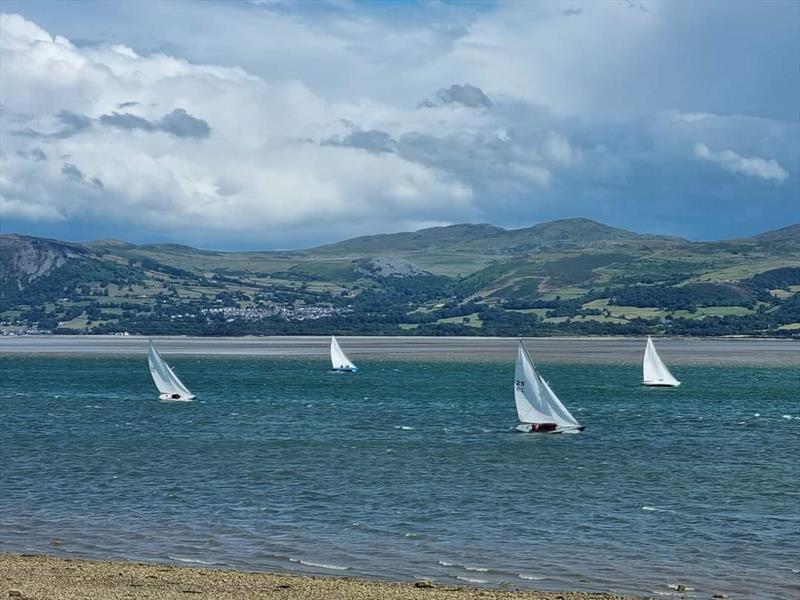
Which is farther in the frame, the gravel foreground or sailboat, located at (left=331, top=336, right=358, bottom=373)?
sailboat, located at (left=331, top=336, right=358, bottom=373)

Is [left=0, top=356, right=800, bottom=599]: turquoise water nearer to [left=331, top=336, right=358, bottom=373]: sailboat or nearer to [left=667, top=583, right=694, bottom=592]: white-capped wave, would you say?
[left=667, top=583, right=694, bottom=592]: white-capped wave

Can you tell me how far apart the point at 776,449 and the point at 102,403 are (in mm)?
59297

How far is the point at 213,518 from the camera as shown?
129 ft

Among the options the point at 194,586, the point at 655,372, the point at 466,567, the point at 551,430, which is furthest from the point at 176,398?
the point at 194,586

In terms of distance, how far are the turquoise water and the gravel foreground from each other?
209 centimetres

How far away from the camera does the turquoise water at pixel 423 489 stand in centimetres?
3275

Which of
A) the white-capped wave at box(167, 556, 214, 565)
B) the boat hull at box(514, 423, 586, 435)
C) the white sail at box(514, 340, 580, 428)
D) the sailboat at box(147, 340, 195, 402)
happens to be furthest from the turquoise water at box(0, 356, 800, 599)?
the sailboat at box(147, 340, 195, 402)

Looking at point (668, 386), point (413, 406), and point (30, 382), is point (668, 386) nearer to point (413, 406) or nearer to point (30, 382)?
point (413, 406)

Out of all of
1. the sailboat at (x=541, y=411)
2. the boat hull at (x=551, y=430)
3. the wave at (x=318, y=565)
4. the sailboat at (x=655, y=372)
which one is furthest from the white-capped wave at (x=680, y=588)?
the sailboat at (x=655, y=372)

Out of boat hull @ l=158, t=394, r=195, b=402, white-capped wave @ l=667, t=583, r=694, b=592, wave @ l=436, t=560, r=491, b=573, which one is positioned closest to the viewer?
white-capped wave @ l=667, t=583, r=694, b=592

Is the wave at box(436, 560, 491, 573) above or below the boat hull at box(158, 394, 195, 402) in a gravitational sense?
below

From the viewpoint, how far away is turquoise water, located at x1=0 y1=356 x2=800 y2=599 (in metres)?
32.8

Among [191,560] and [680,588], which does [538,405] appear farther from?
[680,588]

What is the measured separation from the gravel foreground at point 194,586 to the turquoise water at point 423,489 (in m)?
2.09
